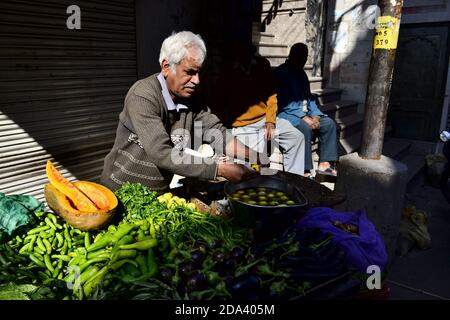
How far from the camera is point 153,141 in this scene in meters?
2.98

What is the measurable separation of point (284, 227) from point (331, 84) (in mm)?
8515

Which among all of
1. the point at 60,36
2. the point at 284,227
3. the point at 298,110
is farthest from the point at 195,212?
the point at 298,110

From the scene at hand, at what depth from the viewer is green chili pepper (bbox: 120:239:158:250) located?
2184 millimetres

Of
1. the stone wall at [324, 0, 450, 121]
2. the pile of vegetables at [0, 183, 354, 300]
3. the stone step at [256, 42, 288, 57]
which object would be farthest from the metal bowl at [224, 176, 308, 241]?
the stone wall at [324, 0, 450, 121]

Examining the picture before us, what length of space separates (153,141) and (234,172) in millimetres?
691

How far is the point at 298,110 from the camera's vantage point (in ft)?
22.1

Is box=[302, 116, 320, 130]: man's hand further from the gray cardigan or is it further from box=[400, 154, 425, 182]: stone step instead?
the gray cardigan

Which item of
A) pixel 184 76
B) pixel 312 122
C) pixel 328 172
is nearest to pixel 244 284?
pixel 184 76

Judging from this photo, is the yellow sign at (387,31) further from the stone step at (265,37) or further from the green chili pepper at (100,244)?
the stone step at (265,37)

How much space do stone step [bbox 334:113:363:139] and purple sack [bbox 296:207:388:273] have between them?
218 inches

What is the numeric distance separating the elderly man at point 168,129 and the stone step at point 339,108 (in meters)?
5.03

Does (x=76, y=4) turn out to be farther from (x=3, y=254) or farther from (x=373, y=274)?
(x=373, y=274)

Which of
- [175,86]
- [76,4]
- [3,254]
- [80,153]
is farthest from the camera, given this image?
[80,153]

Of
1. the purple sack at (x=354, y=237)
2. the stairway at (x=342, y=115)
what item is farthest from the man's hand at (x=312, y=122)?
the purple sack at (x=354, y=237)
